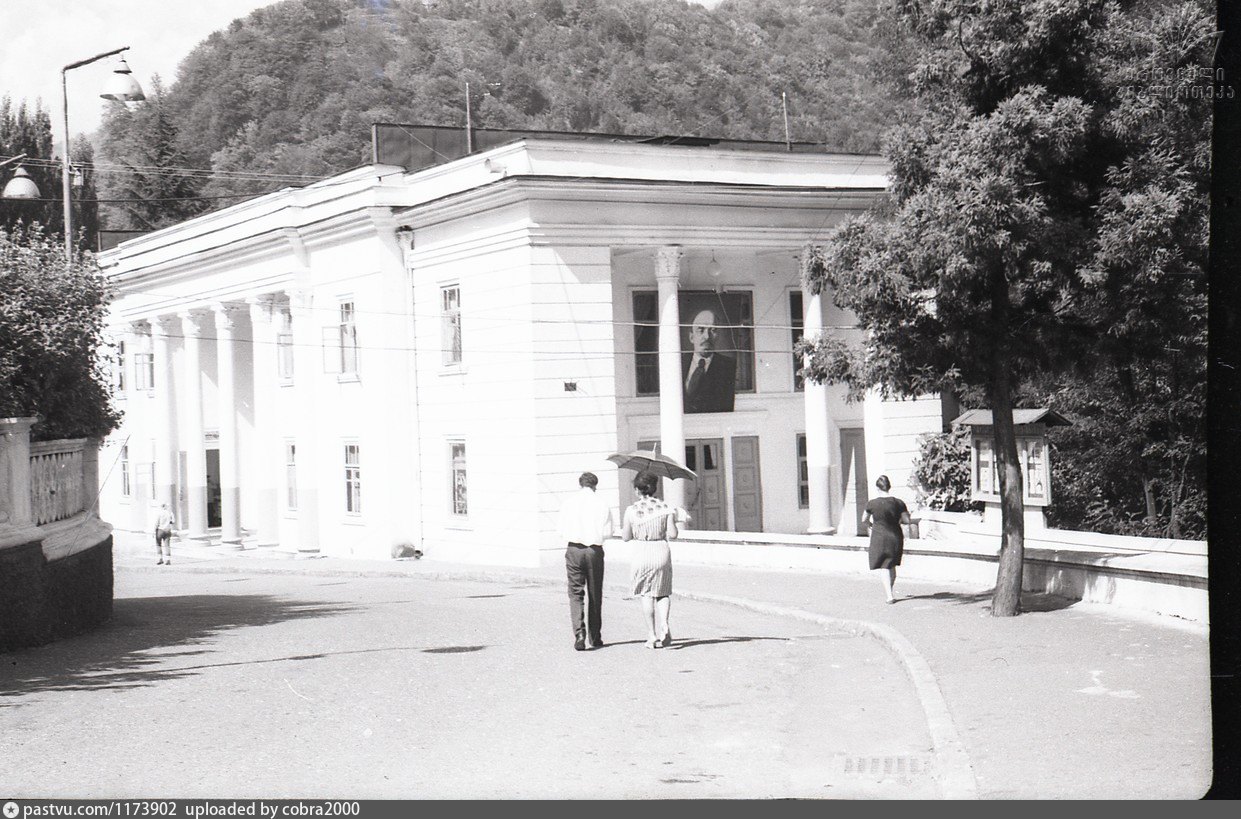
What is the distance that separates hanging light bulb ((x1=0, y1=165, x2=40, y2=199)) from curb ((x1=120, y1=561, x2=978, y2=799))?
8.92 meters

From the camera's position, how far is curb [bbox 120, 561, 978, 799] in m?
8.17

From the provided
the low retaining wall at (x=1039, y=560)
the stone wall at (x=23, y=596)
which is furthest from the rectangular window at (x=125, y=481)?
the stone wall at (x=23, y=596)

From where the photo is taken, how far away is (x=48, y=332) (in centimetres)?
1459

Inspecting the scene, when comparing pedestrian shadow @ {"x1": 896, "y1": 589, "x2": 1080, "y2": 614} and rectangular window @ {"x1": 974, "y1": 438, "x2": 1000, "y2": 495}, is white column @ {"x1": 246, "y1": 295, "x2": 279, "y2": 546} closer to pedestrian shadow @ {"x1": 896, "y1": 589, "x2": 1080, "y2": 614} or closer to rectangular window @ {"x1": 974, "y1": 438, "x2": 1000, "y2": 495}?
rectangular window @ {"x1": 974, "y1": 438, "x2": 1000, "y2": 495}

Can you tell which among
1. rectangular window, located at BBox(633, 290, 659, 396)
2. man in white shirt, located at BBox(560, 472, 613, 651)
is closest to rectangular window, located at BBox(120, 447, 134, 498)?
rectangular window, located at BBox(633, 290, 659, 396)

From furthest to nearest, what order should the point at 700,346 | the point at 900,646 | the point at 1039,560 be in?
the point at 700,346 → the point at 1039,560 → the point at 900,646

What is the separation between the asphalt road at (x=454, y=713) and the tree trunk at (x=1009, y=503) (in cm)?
143

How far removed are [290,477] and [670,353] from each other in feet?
37.5

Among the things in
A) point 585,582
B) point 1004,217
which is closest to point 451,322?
point 585,582

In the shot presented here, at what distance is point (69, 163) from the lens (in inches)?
525

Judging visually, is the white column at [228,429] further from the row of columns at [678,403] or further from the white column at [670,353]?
the white column at [670,353]

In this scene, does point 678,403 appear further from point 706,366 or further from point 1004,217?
point 1004,217

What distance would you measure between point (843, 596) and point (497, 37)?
7608mm

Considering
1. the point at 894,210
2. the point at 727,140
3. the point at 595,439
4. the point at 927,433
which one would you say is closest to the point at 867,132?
the point at 727,140
